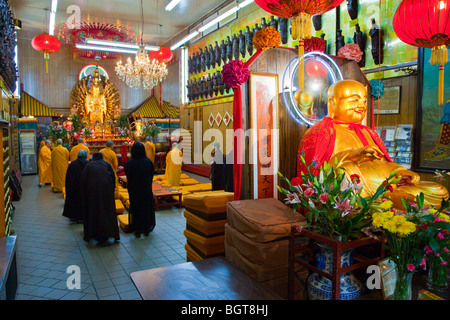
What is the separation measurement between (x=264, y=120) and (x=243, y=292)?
5.57ft

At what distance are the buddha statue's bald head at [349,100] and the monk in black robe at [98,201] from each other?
9.84 ft

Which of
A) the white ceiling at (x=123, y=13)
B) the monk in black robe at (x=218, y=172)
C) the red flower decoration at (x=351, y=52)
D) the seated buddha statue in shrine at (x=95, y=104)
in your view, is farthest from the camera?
the seated buddha statue in shrine at (x=95, y=104)

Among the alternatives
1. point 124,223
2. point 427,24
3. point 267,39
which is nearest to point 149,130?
point 124,223

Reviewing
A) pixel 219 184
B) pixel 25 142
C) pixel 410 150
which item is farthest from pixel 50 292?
pixel 25 142

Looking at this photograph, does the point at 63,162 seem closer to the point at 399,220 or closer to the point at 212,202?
the point at 212,202

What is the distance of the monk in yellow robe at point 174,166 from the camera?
750 centimetres

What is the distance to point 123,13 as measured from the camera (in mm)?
11094

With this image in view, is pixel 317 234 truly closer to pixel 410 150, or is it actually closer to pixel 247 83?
pixel 247 83

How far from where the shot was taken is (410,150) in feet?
16.2

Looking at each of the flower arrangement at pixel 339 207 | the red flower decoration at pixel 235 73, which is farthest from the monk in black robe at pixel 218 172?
the flower arrangement at pixel 339 207

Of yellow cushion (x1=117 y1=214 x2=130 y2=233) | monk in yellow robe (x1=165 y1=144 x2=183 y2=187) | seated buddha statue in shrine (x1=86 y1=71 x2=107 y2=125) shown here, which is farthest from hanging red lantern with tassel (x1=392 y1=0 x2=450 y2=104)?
seated buddha statue in shrine (x1=86 y1=71 x2=107 y2=125)

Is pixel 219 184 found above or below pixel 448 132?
below

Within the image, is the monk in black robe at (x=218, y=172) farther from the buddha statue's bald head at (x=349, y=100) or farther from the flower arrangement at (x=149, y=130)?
the flower arrangement at (x=149, y=130)

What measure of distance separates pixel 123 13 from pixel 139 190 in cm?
865
